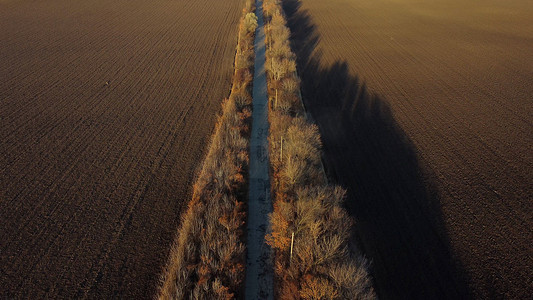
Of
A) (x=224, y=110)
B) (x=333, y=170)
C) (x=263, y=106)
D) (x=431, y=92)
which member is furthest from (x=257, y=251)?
(x=431, y=92)

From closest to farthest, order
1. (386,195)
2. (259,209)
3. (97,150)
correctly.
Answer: (259,209), (386,195), (97,150)

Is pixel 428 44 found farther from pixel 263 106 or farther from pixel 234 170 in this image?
pixel 234 170

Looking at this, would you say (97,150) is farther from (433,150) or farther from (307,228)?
(433,150)

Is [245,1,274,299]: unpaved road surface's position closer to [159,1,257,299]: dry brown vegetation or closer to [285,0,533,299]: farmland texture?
[159,1,257,299]: dry brown vegetation

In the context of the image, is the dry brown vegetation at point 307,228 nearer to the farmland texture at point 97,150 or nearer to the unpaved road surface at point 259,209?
the unpaved road surface at point 259,209

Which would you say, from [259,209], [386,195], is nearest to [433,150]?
[386,195]
